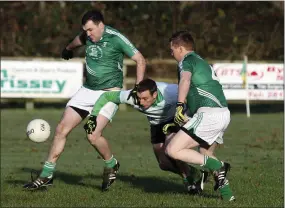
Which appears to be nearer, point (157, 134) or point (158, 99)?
point (158, 99)

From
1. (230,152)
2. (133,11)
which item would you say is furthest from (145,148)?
(133,11)

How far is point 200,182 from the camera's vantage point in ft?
36.6

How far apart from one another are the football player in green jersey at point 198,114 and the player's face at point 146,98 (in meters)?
0.47

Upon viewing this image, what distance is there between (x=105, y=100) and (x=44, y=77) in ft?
52.3

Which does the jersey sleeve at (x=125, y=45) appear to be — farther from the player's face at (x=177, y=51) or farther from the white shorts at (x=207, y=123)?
the white shorts at (x=207, y=123)

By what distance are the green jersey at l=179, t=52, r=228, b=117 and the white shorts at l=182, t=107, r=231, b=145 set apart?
79 mm

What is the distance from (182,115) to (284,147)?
7.41 meters

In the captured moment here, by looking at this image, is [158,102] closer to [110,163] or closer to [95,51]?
[95,51]

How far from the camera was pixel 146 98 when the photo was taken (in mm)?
10602

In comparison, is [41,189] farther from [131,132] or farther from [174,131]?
[131,132]

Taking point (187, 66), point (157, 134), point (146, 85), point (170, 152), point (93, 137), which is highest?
point (187, 66)

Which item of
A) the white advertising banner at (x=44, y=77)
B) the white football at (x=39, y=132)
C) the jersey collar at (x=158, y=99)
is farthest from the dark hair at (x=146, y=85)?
the white advertising banner at (x=44, y=77)

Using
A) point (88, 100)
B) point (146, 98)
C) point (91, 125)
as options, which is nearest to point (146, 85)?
point (146, 98)

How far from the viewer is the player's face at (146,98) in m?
10.5
